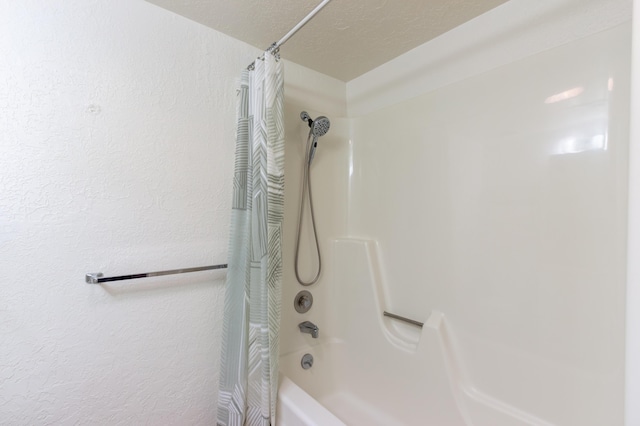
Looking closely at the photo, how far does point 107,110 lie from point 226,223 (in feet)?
2.19

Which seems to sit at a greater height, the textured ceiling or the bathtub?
the textured ceiling

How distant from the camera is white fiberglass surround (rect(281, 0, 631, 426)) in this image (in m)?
→ 0.99

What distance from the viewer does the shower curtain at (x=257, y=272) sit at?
121 cm

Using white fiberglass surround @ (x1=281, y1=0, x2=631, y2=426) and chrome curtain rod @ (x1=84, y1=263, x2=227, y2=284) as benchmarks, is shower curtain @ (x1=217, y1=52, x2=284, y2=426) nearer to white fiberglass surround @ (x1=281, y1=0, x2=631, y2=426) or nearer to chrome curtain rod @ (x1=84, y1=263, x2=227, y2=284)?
chrome curtain rod @ (x1=84, y1=263, x2=227, y2=284)

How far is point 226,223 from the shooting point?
4.64 ft

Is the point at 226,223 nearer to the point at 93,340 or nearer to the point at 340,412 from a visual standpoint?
the point at 93,340

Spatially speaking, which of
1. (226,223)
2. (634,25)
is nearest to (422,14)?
(634,25)

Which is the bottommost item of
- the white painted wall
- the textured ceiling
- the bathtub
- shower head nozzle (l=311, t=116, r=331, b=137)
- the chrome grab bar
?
the bathtub

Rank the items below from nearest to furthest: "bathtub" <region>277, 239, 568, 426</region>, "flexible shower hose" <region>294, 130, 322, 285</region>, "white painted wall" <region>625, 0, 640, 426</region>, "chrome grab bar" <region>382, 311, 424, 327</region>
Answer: "white painted wall" <region>625, 0, 640, 426</region>
"bathtub" <region>277, 239, 568, 426</region>
"chrome grab bar" <region>382, 311, 424, 327</region>
"flexible shower hose" <region>294, 130, 322, 285</region>

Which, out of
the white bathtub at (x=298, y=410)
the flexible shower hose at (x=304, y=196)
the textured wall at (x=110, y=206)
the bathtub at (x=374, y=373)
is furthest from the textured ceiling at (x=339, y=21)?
the white bathtub at (x=298, y=410)

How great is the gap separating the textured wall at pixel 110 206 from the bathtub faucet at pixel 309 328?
51 centimetres

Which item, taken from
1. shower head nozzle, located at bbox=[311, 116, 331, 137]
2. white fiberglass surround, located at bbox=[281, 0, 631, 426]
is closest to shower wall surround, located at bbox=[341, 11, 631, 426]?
white fiberglass surround, located at bbox=[281, 0, 631, 426]

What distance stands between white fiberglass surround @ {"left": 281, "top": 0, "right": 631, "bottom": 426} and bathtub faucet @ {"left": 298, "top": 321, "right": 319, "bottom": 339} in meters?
0.04

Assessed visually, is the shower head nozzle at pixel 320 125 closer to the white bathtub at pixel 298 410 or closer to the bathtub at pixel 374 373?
the bathtub at pixel 374 373
